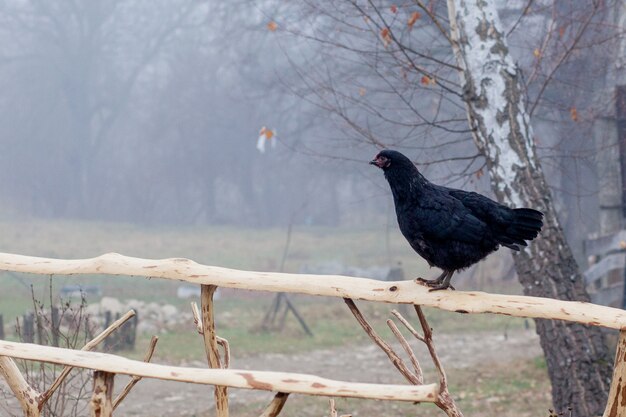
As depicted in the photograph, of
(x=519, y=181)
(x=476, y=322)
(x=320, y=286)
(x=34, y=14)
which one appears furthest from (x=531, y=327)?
(x=34, y=14)

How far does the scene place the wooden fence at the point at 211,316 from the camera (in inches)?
90.2

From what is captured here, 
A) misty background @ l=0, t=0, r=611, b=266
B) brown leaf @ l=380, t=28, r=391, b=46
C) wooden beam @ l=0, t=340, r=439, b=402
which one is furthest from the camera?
misty background @ l=0, t=0, r=611, b=266

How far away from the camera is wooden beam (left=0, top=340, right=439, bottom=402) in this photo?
2121 mm

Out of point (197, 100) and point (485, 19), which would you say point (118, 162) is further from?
point (485, 19)

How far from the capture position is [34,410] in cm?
286

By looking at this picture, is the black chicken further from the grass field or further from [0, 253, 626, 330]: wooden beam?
the grass field

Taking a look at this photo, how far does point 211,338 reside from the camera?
120 inches

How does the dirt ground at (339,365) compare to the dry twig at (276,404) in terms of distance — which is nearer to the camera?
the dry twig at (276,404)

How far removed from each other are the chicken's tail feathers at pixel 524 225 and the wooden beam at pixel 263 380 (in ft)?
5.60

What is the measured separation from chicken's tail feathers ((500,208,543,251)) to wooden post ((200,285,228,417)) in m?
1.38

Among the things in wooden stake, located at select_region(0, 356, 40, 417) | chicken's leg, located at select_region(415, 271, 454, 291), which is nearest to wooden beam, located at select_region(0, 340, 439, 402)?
wooden stake, located at select_region(0, 356, 40, 417)

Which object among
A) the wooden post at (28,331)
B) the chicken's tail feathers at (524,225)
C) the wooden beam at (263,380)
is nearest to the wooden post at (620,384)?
the wooden beam at (263,380)

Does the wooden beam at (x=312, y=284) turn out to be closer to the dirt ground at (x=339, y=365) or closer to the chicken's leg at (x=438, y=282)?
the chicken's leg at (x=438, y=282)

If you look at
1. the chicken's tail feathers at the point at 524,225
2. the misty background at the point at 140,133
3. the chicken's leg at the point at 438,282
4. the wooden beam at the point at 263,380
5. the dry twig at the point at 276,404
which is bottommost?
the dry twig at the point at 276,404
